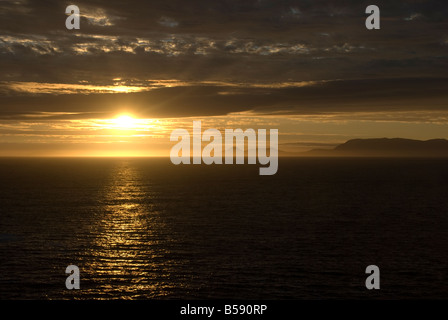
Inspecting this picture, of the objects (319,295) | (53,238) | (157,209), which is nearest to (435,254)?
(319,295)

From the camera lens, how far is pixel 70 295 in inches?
2099

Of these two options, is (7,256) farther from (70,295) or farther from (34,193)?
(34,193)

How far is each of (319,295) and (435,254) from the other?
86.9 ft

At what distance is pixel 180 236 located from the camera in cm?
8562

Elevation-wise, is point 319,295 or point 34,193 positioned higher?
point 34,193

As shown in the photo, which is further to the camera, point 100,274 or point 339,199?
point 339,199
